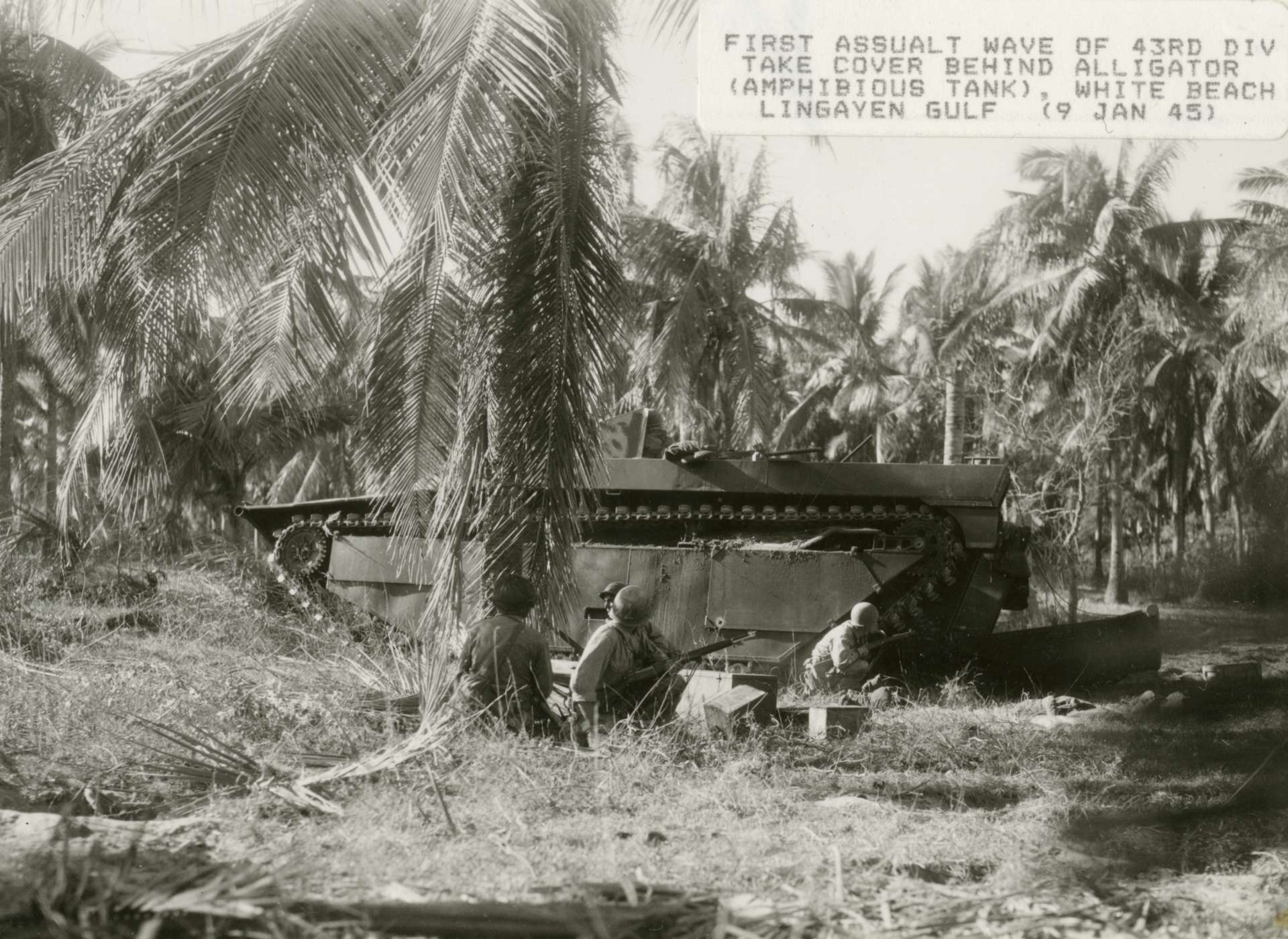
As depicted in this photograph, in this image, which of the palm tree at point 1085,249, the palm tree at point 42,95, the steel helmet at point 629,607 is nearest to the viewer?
the steel helmet at point 629,607

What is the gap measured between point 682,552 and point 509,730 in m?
4.78

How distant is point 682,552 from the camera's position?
1095cm

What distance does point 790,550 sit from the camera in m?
10.6

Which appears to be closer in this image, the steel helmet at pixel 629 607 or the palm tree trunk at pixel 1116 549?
the steel helmet at pixel 629 607

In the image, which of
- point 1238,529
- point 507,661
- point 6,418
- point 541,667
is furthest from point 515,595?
point 1238,529

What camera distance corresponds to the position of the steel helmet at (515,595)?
641 cm

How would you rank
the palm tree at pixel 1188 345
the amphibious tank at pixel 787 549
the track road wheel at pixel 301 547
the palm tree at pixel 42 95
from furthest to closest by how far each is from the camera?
the palm tree at pixel 1188 345
the track road wheel at pixel 301 547
the palm tree at pixel 42 95
the amphibious tank at pixel 787 549

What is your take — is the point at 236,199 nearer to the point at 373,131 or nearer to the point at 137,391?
the point at 373,131

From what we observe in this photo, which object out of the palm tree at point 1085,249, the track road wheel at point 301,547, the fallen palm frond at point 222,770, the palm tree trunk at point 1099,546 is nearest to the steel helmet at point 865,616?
the fallen palm frond at point 222,770

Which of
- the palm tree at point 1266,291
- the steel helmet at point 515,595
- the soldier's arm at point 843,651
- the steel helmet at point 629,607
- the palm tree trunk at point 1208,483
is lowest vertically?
the soldier's arm at point 843,651

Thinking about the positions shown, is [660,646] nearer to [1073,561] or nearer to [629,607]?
[629,607]

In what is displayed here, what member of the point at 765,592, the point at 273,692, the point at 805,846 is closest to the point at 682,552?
the point at 765,592

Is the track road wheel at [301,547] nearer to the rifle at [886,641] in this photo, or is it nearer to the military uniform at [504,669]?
the rifle at [886,641]
